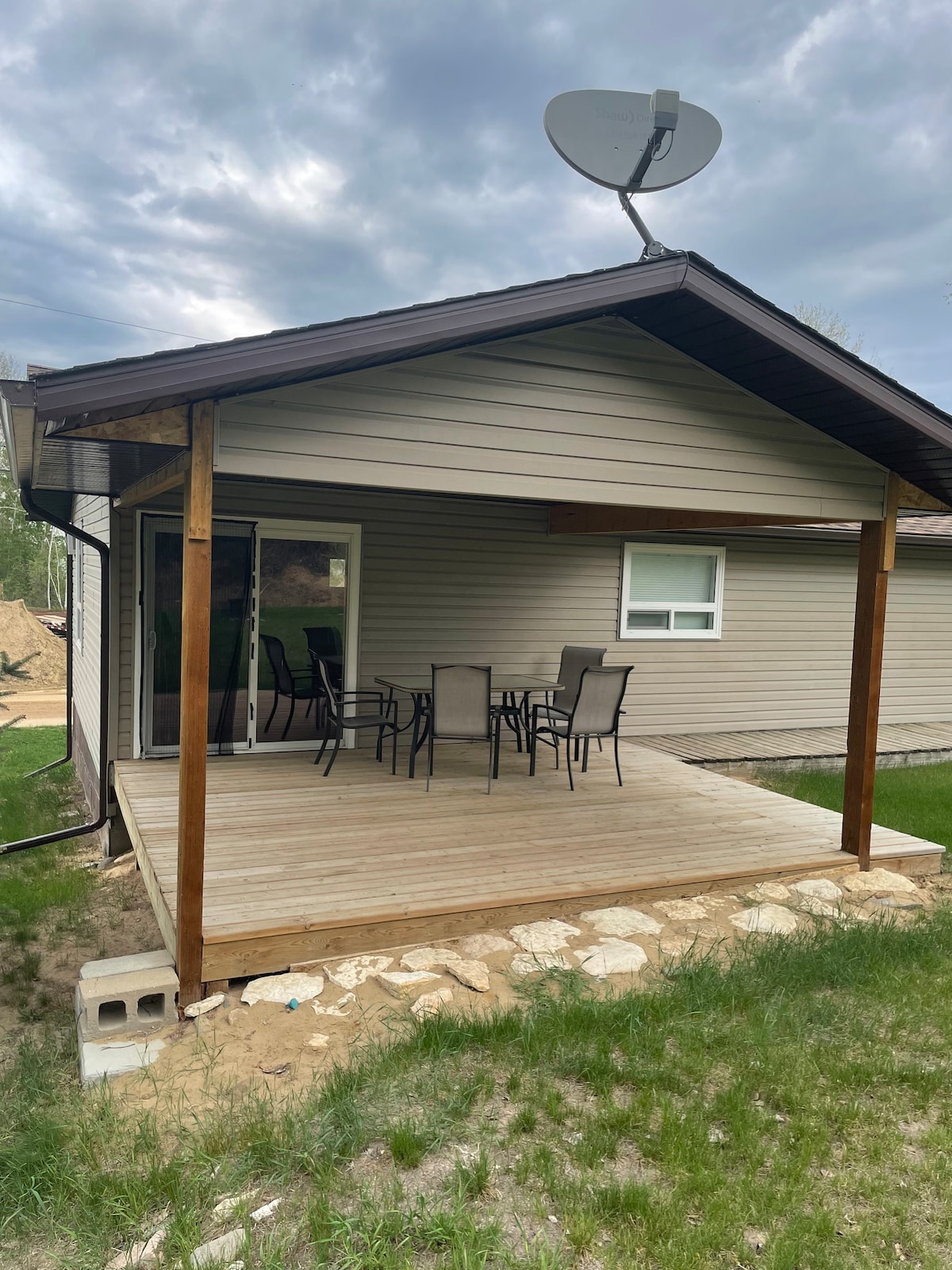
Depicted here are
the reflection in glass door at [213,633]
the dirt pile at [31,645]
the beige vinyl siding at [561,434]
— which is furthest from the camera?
the dirt pile at [31,645]

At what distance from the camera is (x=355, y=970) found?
12.2ft

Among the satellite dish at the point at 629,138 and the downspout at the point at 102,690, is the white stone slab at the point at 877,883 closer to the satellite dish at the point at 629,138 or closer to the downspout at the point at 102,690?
the satellite dish at the point at 629,138

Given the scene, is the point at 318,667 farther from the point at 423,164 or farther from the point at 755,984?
the point at 423,164

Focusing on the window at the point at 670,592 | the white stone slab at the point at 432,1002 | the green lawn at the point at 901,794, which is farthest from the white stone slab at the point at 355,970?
the window at the point at 670,592

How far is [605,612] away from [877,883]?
4270mm

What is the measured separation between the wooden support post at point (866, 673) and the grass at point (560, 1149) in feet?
5.96

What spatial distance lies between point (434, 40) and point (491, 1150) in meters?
59.6

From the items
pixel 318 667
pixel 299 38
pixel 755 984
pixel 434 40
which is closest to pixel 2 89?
pixel 299 38

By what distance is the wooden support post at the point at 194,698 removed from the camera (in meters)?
3.43

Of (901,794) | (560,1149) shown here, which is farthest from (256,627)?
(901,794)

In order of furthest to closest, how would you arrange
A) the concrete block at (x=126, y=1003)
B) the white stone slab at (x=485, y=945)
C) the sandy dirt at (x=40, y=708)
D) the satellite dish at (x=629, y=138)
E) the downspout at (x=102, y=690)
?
the sandy dirt at (x=40, y=708)
the downspout at (x=102, y=690)
the satellite dish at (x=629, y=138)
the white stone slab at (x=485, y=945)
the concrete block at (x=126, y=1003)

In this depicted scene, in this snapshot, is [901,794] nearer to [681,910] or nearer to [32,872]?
[681,910]

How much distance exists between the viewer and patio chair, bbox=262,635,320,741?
7.40 metres

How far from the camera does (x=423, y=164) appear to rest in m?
70.9
